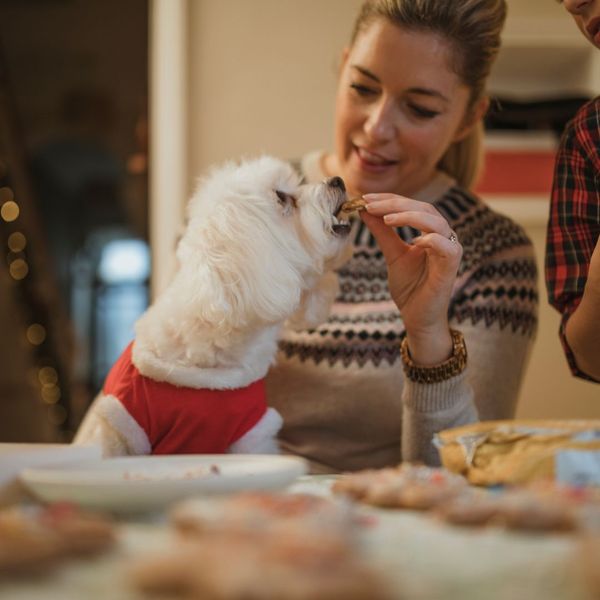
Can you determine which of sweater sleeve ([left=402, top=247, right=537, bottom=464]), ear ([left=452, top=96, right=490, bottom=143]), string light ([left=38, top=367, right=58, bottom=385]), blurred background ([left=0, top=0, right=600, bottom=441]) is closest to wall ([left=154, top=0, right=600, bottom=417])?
blurred background ([left=0, top=0, right=600, bottom=441])

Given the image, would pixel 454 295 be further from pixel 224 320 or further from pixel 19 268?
pixel 19 268

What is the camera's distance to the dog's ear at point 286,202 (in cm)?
139

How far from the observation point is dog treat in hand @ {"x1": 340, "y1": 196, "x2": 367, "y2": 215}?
1.32m

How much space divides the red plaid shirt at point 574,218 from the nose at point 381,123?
0.30 meters

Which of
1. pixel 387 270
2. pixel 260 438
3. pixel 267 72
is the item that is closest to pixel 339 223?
pixel 387 270

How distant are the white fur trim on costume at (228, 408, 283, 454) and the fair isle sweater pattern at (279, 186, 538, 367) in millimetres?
213

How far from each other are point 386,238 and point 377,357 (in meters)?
0.29

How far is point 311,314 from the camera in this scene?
144cm

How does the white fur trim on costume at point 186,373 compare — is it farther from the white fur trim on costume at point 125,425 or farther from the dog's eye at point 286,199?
the dog's eye at point 286,199

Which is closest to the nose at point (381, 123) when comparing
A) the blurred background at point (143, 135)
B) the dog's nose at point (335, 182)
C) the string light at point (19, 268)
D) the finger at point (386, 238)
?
the dog's nose at point (335, 182)

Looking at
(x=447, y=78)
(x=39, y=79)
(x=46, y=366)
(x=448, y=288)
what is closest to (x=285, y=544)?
(x=448, y=288)

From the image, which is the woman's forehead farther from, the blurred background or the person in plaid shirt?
the blurred background

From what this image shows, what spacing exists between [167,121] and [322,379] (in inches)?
46.5

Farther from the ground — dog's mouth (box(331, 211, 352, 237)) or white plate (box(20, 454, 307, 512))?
dog's mouth (box(331, 211, 352, 237))
